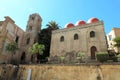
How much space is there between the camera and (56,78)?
15.8 metres

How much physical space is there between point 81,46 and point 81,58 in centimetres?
251

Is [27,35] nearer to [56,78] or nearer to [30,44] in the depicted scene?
[30,44]

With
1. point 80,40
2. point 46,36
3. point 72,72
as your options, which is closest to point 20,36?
point 46,36

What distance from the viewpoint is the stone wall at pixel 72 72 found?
13588 millimetres

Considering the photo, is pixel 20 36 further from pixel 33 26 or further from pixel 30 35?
pixel 33 26

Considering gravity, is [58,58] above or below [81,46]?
below

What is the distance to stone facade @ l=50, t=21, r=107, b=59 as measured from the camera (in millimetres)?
21086

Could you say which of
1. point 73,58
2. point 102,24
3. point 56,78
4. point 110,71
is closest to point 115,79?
point 110,71

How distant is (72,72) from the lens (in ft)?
50.1

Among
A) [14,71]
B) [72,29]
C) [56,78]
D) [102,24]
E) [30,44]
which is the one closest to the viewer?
[56,78]

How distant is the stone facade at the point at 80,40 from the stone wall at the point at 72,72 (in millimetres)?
6240

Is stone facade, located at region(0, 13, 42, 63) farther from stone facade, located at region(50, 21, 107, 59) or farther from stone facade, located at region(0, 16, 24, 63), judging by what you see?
stone facade, located at region(50, 21, 107, 59)

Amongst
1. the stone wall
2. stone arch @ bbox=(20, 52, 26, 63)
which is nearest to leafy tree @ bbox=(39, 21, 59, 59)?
stone arch @ bbox=(20, 52, 26, 63)

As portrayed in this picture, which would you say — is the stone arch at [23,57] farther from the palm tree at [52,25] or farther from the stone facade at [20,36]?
the palm tree at [52,25]
